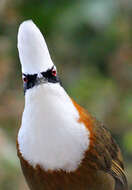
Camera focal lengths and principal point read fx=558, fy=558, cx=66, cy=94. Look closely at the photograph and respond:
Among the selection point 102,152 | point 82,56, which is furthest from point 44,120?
point 82,56

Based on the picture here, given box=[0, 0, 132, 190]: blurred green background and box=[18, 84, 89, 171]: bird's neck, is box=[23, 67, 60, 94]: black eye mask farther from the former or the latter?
box=[0, 0, 132, 190]: blurred green background

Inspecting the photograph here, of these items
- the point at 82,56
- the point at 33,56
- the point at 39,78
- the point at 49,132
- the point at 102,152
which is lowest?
the point at 102,152

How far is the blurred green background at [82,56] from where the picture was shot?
5262mm

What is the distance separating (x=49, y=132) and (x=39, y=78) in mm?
326

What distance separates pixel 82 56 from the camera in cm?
573

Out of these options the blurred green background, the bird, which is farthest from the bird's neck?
the blurred green background

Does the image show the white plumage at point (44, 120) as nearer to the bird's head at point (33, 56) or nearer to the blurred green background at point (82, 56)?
the bird's head at point (33, 56)

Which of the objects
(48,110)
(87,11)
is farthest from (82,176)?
(87,11)

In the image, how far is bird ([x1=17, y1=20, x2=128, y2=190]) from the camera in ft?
9.75

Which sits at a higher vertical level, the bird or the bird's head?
the bird's head

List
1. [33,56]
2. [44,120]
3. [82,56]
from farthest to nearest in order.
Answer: [82,56], [44,120], [33,56]

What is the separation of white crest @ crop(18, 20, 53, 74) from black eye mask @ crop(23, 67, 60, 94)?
1.1 inches

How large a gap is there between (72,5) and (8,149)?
5.10 ft

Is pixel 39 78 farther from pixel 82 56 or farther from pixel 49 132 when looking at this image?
pixel 82 56
